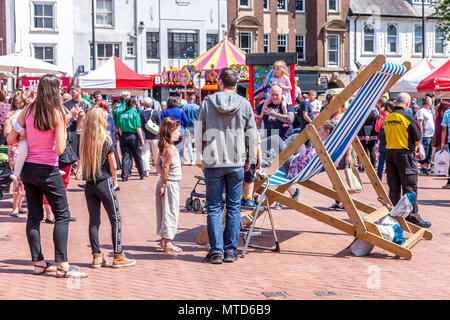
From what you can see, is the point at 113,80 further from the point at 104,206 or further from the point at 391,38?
the point at 391,38

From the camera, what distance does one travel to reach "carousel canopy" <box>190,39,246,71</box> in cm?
2460

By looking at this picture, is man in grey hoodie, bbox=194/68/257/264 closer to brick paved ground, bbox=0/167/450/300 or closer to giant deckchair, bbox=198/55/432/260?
brick paved ground, bbox=0/167/450/300

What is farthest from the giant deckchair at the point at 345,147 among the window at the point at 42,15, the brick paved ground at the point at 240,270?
the window at the point at 42,15

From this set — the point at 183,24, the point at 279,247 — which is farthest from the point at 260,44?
the point at 279,247

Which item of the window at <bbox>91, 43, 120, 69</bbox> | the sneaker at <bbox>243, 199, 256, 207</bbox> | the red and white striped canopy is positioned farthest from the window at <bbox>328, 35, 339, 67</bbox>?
the sneaker at <bbox>243, 199, 256, 207</bbox>

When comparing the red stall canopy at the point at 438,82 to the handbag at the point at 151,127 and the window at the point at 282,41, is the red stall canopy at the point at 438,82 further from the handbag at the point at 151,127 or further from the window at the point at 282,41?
the window at the point at 282,41

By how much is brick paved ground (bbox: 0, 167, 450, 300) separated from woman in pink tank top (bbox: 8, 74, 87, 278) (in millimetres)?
370

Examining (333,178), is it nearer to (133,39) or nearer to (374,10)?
(133,39)

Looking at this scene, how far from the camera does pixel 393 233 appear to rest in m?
7.39

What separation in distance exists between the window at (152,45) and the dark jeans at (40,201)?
33.5 meters

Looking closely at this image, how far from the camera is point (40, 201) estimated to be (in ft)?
21.0

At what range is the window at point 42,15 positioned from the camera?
36219 mm

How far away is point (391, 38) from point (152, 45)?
1664 cm

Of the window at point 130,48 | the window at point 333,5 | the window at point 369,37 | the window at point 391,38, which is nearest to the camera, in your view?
the window at point 130,48
